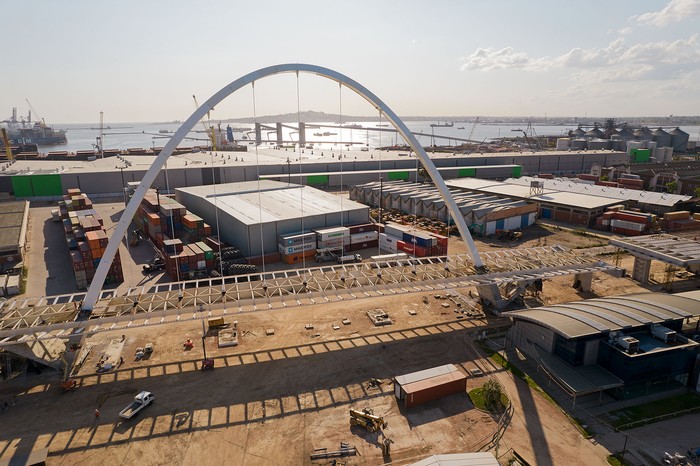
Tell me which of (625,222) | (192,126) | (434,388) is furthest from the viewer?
(625,222)

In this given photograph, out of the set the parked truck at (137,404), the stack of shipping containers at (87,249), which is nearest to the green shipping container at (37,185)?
the stack of shipping containers at (87,249)

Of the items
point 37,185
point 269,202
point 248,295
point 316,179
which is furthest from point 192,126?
point 37,185

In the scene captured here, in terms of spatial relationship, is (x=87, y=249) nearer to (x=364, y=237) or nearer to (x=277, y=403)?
(x=277, y=403)

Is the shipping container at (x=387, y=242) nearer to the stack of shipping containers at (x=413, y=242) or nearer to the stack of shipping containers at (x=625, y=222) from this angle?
the stack of shipping containers at (x=413, y=242)

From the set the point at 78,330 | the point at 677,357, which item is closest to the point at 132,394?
the point at 78,330

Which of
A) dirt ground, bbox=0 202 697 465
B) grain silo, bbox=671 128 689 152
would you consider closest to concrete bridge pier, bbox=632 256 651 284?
dirt ground, bbox=0 202 697 465

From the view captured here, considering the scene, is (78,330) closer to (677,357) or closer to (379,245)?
(379,245)

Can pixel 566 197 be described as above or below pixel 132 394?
above
